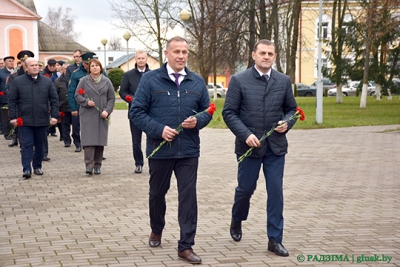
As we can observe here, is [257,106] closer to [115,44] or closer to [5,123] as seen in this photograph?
[5,123]

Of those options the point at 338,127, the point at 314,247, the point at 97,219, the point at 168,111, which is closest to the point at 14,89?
the point at 97,219

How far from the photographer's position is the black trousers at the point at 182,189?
5770mm

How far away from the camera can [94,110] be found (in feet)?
36.1

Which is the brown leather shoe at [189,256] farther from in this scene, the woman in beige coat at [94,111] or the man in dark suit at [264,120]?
the woman in beige coat at [94,111]

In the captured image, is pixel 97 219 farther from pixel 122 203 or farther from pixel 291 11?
pixel 291 11

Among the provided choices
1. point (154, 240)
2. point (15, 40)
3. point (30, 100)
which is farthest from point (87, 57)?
point (15, 40)

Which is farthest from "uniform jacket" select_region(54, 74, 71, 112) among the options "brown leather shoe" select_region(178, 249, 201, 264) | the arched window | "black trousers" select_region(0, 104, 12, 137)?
the arched window

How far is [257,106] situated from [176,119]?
75 centimetres

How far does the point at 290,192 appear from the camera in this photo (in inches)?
368

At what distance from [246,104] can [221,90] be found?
5953cm

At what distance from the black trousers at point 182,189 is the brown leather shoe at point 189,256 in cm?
3

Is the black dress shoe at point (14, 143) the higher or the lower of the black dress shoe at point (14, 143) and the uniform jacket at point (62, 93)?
the lower

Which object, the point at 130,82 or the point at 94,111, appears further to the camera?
the point at 130,82

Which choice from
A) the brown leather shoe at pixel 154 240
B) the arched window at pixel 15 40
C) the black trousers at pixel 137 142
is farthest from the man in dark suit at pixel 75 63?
the arched window at pixel 15 40
